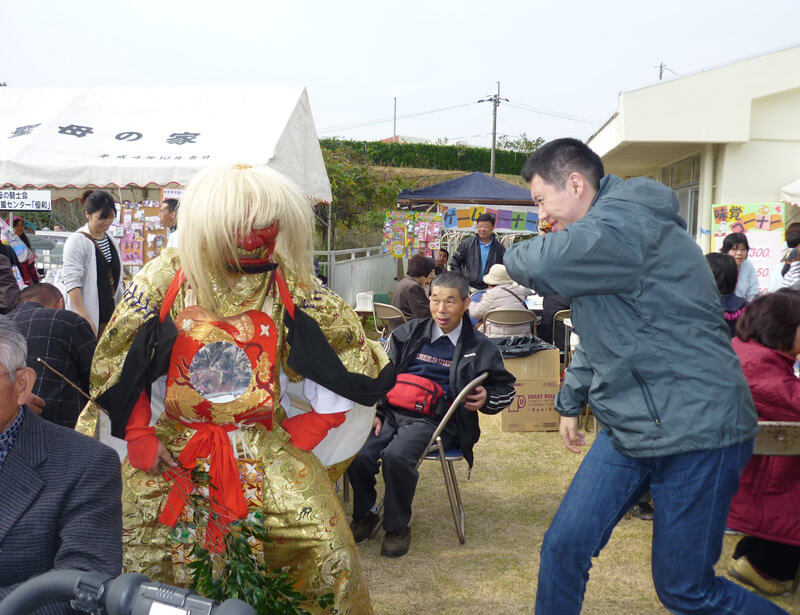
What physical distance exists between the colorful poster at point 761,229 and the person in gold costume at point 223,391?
8.45 meters

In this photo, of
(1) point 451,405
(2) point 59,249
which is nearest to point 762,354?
(1) point 451,405

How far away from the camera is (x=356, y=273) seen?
12.8 meters

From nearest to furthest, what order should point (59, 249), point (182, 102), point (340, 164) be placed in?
point (182, 102)
point (59, 249)
point (340, 164)

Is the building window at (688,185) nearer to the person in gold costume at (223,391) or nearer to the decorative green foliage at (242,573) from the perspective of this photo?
the person in gold costume at (223,391)

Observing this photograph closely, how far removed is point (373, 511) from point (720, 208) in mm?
7683

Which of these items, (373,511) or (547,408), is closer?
(373,511)

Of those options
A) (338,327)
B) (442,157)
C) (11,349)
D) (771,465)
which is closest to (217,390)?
(338,327)

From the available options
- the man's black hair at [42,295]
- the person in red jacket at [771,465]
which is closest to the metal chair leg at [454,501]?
the person in red jacket at [771,465]

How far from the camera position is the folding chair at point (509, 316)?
5797 mm

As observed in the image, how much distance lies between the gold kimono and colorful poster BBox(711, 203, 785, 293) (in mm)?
8462

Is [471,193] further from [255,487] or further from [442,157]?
[442,157]

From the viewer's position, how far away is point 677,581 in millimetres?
1930

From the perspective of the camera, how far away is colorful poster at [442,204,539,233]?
1253cm

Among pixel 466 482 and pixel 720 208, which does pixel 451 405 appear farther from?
pixel 720 208
